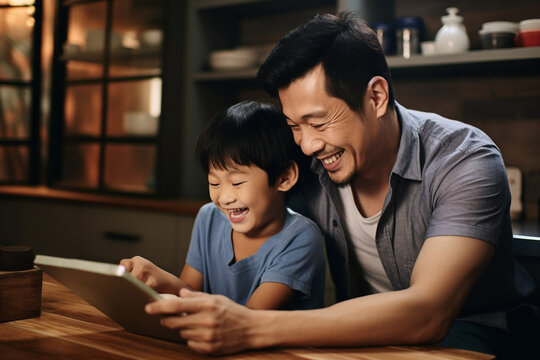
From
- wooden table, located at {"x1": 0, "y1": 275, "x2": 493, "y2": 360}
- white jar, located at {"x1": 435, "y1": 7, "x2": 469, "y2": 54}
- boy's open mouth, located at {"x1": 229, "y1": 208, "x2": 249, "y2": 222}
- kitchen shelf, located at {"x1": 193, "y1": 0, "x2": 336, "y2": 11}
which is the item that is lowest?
wooden table, located at {"x1": 0, "y1": 275, "x2": 493, "y2": 360}

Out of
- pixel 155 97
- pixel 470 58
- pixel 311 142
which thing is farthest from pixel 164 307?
pixel 155 97

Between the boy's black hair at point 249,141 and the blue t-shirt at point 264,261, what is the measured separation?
146mm

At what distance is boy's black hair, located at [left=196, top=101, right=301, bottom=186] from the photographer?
127 centimetres

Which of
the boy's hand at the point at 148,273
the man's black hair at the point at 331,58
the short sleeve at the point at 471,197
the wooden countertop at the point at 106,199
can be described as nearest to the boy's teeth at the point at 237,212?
the boy's hand at the point at 148,273

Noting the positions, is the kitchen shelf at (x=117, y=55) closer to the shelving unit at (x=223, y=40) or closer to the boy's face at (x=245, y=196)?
the shelving unit at (x=223, y=40)

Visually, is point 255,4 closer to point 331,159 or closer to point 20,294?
point 331,159

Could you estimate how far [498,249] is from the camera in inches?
53.9

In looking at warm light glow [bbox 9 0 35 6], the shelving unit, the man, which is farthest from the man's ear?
warm light glow [bbox 9 0 35 6]

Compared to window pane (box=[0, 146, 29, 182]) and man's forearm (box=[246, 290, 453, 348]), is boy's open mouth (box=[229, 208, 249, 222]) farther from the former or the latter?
window pane (box=[0, 146, 29, 182])

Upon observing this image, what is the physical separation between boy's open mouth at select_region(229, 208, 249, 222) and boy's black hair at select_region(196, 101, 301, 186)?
90mm

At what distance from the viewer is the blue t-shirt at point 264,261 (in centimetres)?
118

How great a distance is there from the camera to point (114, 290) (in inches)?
31.7

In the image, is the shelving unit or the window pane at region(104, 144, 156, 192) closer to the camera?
Answer: the shelving unit

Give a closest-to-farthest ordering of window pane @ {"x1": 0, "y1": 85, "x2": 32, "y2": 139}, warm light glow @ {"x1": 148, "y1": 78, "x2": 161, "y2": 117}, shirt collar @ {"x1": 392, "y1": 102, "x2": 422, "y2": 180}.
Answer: shirt collar @ {"x1": 392, "y1": 102, "x2": 422, "y2": 180} < warm light glow @ {"x1": 148, "y1": 78, "x2": 161, "y2": 117} < window pane @ {"x1": 0, "y1": 85, "x2": 32, "y2": 139}
